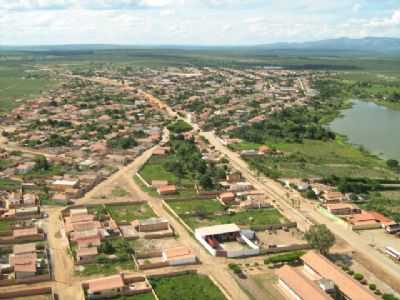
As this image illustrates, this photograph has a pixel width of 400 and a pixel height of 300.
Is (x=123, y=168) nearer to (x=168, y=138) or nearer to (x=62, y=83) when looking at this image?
(x=168, y=138)

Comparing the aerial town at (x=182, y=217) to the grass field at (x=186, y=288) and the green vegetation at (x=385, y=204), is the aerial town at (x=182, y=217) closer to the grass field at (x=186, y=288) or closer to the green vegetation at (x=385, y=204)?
the grass field at (x=186, y=288)

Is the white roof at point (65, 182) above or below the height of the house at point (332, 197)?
above

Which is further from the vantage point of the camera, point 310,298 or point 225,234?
point 225,234

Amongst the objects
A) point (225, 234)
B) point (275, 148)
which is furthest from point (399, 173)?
point (225, 234)

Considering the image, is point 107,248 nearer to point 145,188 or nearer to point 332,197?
point 145,188

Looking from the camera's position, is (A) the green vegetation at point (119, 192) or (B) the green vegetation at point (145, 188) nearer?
(A) the green vegetation at point (119, 192)

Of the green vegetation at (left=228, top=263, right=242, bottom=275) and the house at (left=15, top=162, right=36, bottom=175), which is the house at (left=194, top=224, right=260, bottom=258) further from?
the house at (left=15, top=162, right=36, bottom=175)

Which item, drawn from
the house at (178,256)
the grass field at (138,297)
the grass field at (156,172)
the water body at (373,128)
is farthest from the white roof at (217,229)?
the water body at (373,128)
